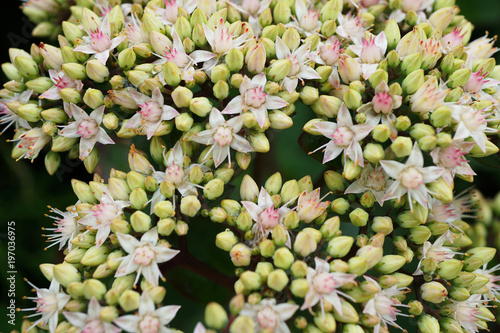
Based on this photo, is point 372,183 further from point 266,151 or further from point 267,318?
point 267,318

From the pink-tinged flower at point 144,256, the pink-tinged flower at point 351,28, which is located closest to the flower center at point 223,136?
the pink-tinged flower at point 144,256

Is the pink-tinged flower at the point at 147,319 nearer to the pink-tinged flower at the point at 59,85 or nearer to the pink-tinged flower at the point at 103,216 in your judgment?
the pink-tinged flower at the point at 103,216

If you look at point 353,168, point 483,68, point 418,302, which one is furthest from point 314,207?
point 483,68

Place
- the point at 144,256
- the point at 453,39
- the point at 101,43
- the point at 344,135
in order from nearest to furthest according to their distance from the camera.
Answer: the point at 144,256
the point at 344,135
the point at 101,43
the point at 453,39

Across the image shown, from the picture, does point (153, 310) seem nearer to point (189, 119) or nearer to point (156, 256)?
point (156, 256)

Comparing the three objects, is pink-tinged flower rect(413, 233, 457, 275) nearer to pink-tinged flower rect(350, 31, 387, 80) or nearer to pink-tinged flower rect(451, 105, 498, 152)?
pink-tinged flower rect(451, 105, 498, 152)

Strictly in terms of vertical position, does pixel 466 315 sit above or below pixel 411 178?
below

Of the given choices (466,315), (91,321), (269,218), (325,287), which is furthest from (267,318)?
(466,315)
